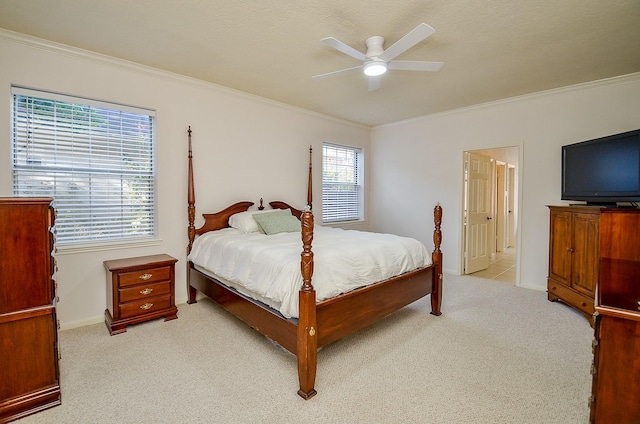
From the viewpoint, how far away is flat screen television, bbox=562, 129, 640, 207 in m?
2.74

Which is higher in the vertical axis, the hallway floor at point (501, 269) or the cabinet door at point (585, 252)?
the cabinet door at point (585, 252)

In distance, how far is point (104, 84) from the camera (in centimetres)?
296

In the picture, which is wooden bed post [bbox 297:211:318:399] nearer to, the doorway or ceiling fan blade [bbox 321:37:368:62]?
ceiling fan blade [bbox 321:37:368:62]

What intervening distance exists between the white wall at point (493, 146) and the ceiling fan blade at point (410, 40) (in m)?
2.81

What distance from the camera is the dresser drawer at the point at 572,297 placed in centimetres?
290

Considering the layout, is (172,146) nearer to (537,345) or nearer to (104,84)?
(104,84)

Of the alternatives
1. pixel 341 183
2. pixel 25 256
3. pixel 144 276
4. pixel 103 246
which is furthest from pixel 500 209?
pixel 25 256

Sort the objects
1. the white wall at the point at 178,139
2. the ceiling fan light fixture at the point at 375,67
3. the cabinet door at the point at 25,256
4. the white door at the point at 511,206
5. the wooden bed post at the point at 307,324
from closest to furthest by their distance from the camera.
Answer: the cabinet door at the point at 25,256 → the wooden bed post at the point at 307,324 → the ceiling fan light fixture at the point at 375,67 → the white wall at the point at 178,139 → the white door at the point at 511,206

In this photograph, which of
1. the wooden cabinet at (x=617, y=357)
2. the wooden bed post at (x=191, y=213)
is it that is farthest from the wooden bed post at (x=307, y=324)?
the wooden bed post at (x=191, y=213)

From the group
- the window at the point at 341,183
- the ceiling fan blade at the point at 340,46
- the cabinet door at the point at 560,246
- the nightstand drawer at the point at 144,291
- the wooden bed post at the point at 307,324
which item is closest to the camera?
the wooden bed post at the point at 307,324

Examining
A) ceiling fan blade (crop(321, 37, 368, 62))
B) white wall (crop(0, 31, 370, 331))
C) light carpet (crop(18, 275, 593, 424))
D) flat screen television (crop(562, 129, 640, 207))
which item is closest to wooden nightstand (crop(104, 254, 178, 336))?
light carpet (crop(18, 275, 593, 424))

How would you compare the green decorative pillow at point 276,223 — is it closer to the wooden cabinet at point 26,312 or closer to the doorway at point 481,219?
the wooden cabinet at point 26,312

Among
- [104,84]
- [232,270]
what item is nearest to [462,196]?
[232,270]

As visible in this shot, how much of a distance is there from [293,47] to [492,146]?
3.33m
